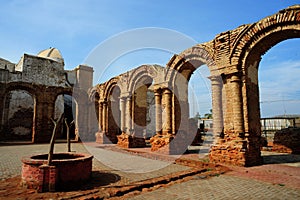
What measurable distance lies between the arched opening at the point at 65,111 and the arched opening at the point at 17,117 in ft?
9.02

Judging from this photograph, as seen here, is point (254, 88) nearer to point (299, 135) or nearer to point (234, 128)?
point (234, 128)

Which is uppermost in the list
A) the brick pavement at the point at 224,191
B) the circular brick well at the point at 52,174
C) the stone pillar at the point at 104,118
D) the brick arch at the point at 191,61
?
the brick arch at the point at 191,61

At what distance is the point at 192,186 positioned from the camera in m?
5.10

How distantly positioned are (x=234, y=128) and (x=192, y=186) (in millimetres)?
3654

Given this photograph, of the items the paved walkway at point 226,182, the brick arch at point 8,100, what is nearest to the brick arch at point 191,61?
the paved walkway at point 226,182

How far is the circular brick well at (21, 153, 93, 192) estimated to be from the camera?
15.3 ft

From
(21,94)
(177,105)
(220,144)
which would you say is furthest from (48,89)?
(220,144)

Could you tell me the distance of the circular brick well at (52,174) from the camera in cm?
466

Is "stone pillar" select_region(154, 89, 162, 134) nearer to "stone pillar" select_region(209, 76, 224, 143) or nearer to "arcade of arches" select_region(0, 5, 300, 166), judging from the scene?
"arcade of arches" select_region(0, 5, 300, 166)

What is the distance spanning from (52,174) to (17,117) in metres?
20.5

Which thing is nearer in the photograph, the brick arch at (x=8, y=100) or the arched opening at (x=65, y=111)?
the brick arch at (x=8, y=100)

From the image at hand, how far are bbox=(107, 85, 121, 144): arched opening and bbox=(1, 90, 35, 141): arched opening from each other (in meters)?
9.60

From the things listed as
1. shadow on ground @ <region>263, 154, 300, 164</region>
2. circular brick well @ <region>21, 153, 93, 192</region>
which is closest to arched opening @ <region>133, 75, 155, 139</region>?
shadow on ground @ <region>263, 154, 300, 164</region>

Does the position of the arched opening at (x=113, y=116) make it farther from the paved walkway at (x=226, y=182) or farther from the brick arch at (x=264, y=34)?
the brick arch at (x=264, y=34)
